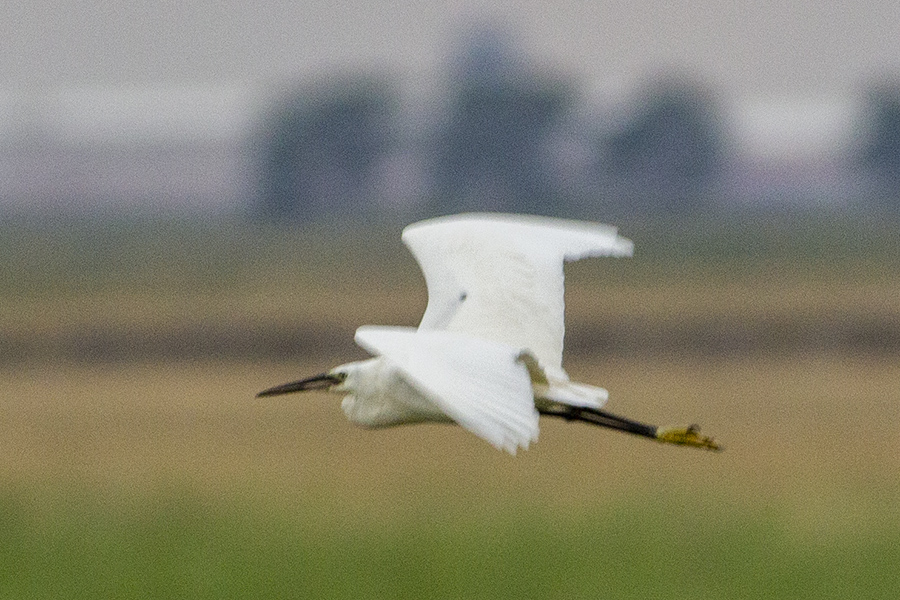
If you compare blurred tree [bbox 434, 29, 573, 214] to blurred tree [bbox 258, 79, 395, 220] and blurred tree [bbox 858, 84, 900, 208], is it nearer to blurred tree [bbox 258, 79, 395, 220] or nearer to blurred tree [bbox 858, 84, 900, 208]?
blurred tree [bbox 258, 79, 395, 220]

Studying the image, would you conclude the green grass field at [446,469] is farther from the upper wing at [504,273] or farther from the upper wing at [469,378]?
the upper wing at [469,378]

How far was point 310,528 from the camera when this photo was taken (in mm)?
12898

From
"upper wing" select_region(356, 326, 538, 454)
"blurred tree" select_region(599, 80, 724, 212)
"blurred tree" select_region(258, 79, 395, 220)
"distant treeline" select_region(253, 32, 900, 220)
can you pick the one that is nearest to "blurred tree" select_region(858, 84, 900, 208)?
"distant treeline" select_region(253, 32, 900, 220)

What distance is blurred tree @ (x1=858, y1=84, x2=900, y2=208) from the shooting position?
50.8 metres

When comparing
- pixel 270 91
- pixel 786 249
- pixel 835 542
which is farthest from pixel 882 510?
pixel 270 91

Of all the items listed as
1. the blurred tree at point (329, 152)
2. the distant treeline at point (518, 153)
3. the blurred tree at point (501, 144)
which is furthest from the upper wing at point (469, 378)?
the blurred tree at point (329, 152)

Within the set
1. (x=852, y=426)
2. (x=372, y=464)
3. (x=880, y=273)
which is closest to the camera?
(x=372, y=464)

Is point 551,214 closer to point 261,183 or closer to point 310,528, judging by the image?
point 261,183

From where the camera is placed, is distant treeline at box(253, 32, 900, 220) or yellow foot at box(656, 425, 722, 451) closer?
yellow foot at box(656, 425, 722, 451)

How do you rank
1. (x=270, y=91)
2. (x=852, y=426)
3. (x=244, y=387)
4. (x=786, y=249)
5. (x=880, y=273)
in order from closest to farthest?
(x=852, y=426) < (x=244, y=387) < (x=880, y=273) < (x=786, y=249) < (x=270, y=91)

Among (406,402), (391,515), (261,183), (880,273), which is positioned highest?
(406,402)

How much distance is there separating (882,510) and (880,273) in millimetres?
16716

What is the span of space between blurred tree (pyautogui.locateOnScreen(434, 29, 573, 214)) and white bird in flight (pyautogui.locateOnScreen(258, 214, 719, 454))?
37210 mm

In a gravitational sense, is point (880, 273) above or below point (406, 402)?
below
